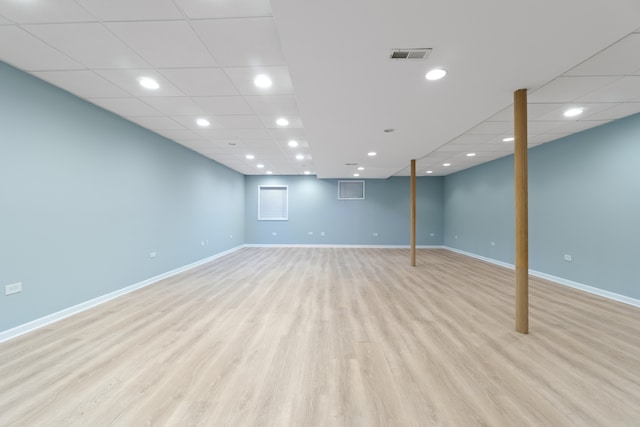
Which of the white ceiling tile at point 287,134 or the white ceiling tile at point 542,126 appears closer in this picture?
the white ceiling tile at point 542,126

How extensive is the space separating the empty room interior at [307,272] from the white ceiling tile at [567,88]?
1.3 inches

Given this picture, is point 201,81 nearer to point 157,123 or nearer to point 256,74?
point 256,74

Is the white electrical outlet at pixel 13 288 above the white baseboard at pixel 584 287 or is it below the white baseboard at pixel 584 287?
above

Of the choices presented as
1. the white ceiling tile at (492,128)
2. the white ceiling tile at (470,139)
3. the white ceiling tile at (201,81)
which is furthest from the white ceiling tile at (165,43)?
the white ceiling tile at (470,139)

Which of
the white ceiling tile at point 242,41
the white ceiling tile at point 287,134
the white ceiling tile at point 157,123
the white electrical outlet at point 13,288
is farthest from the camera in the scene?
the white ceiling tile at point 287,134

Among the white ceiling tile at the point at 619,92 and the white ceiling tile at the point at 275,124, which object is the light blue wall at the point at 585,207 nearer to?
the white ceiling tile at the point at 619,92

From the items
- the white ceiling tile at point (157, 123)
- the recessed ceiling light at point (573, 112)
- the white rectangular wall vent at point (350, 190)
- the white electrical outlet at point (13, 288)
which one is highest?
the white ceiling tile at point (157, 123)

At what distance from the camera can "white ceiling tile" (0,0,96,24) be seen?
194cm

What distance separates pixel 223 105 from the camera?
3738 mm

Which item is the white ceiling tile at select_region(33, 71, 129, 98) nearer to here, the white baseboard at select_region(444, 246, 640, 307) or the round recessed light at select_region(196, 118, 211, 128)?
the round recessed light at select_region(196, 118, 211, 128)

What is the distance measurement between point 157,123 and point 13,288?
123 inches

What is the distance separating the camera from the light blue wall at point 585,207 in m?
3.99

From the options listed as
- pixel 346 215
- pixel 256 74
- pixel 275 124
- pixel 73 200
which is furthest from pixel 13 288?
pixel 346 215

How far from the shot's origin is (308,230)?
1054 cm
